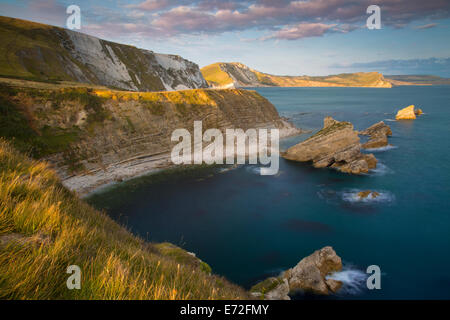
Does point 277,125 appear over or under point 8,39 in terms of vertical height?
under

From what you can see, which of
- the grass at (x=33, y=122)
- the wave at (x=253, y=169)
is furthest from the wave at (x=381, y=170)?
the grass at (x=33, y=122)

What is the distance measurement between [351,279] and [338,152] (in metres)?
31.7

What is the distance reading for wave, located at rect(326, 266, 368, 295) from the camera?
18.7 m

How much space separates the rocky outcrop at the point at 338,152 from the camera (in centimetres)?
4478

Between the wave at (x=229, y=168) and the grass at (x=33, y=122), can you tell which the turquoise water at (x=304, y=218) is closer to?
the wave at (x=229, y=168)

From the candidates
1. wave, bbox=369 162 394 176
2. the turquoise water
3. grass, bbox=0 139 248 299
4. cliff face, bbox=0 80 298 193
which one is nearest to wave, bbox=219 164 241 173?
the turquoise water

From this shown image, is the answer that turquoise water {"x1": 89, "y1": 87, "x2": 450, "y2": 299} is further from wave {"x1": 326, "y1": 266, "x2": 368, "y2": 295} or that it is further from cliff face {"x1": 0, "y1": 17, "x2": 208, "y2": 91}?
cliff face {"x1": 0, "y1": 17, "x2": 208, "y2": 91}

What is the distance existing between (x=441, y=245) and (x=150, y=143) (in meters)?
45.8

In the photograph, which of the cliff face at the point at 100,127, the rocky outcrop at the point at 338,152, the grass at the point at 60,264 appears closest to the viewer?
the grass at the point at 60,264

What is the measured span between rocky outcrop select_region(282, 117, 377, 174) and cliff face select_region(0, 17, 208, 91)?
57.9 meters

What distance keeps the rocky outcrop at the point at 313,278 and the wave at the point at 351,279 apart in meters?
0.37
